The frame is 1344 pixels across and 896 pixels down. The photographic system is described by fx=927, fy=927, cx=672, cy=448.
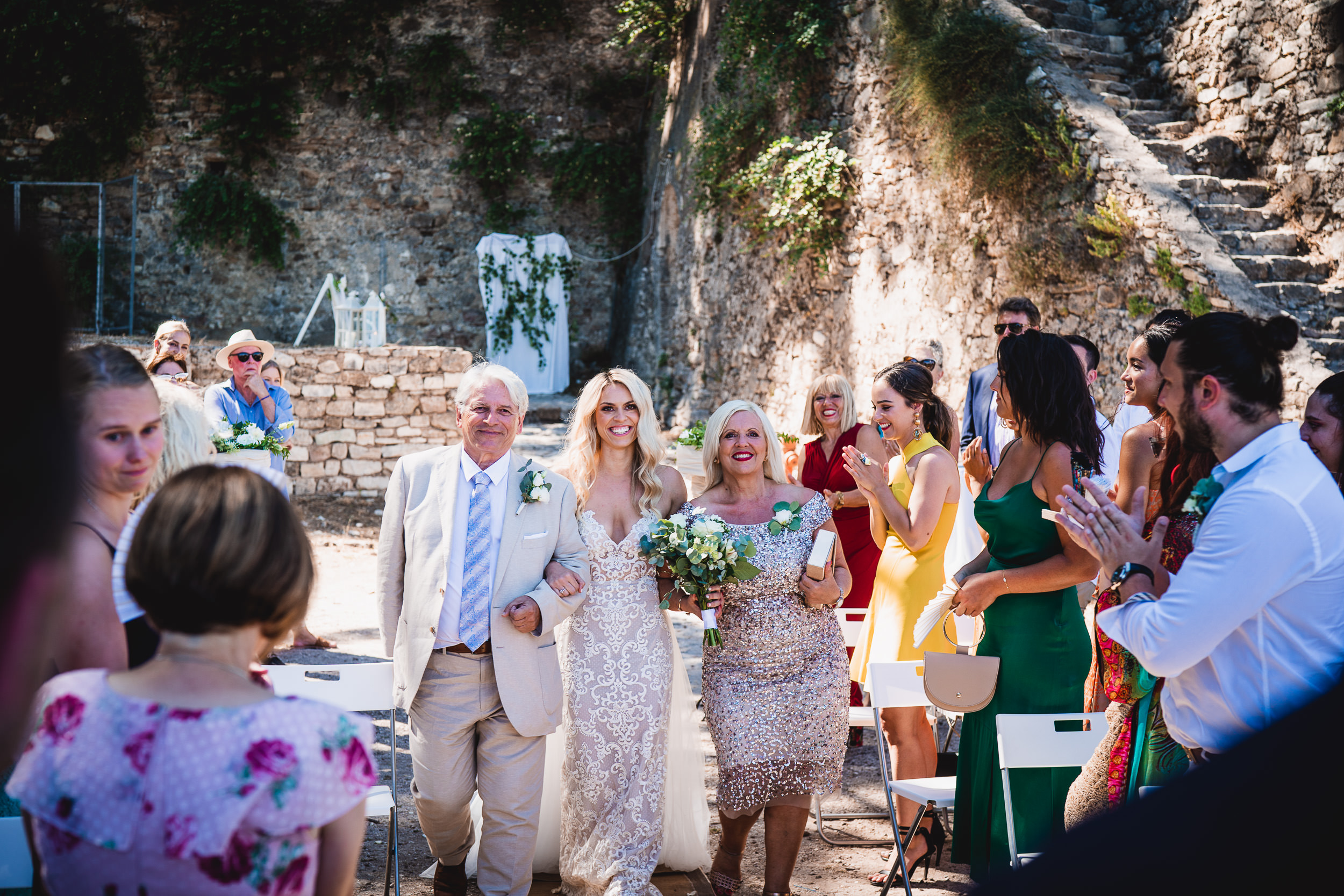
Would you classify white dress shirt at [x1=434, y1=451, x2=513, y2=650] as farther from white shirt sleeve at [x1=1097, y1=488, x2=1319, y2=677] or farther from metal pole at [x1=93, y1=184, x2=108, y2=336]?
metal pole at [x1=93, y1=184, x2=108, y2=336]

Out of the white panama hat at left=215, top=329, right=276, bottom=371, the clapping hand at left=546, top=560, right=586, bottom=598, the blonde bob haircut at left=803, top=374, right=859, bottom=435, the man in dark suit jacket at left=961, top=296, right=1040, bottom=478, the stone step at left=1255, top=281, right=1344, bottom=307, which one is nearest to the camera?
the clapping hand at left=546, top=560, right=586, bottom=598

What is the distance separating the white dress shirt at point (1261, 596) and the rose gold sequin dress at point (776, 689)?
1640 mm

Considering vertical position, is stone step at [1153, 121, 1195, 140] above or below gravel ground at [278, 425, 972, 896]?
above

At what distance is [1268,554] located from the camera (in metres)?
1.89

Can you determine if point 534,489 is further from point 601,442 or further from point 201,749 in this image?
point 201,749

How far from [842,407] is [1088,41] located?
21.2 feet

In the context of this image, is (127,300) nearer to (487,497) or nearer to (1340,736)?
(487,497)

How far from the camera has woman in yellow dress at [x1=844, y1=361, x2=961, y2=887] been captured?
399 centimetres

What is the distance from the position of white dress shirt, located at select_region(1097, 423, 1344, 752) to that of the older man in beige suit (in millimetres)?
2064

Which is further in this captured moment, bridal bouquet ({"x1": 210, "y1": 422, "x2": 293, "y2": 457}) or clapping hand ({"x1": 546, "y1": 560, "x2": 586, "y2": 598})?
bridal bouquet ({"x1": 210, "y1": 422, "x2": 293, "y2": 457})

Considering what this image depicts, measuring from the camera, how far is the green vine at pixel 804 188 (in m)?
10.4

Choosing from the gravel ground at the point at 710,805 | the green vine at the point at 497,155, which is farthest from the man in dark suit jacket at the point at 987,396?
the green vine at the point at 497,155

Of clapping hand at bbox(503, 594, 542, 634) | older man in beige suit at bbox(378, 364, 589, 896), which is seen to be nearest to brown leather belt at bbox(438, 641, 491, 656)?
older man in beige suit at bbox(378, 364, 589, 896)

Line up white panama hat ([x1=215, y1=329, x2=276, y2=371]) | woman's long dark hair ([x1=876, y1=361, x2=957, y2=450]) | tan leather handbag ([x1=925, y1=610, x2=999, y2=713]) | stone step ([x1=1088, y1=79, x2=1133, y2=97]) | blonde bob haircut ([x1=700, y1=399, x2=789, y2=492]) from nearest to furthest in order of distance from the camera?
1. tan leather handbag ([x1=925, y1=610, x2=999, y2=713])
2. blonde bob haircut ([x1=700, y1=399, x2=789, y2=492])
3. woman's long dark hair ([x1=876, y1=361, x2=957, y2=450])
4. white panama hat ([x1=215, y1=329, x2=276, y2=371])
5. stone step ([x1=1088, y1=79, x2=1133, y2=97])
